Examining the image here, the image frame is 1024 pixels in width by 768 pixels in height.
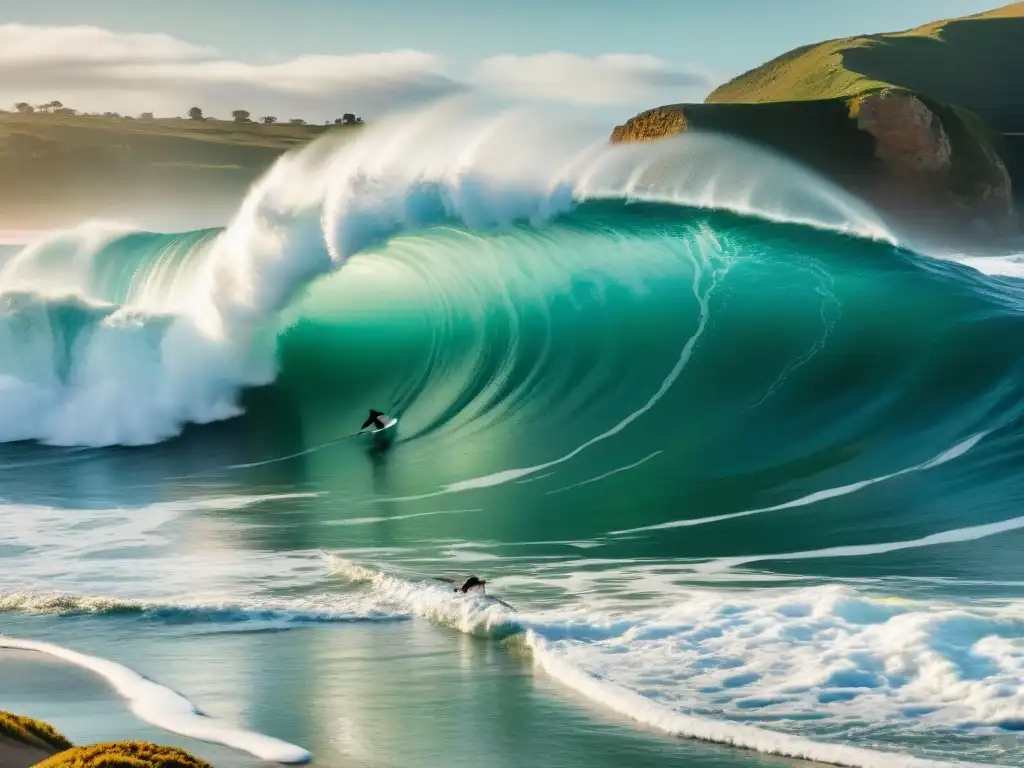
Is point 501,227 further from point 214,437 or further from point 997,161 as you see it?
point 997,161

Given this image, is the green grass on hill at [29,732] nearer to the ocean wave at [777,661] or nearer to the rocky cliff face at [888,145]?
the ocean wave at [777,661]

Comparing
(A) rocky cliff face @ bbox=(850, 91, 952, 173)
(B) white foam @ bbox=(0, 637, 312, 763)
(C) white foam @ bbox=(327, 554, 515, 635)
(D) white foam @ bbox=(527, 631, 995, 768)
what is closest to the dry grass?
(B) white foam @ bbox=(0, 637, 312, 763)

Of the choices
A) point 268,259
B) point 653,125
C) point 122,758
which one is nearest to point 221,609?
point 122,758

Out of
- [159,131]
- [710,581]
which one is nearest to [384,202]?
[710,581]

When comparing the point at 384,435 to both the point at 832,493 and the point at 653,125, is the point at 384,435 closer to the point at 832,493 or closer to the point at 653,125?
the point at 832,493

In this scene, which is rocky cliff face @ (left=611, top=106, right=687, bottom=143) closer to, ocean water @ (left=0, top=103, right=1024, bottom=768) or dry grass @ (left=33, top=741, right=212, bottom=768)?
ocean water @ (left=0, top=103, right=1024, bottom=768)

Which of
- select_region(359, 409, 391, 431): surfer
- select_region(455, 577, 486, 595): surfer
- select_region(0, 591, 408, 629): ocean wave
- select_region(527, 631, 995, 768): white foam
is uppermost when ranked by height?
select_region(359, 409, 391, 431): surfer
